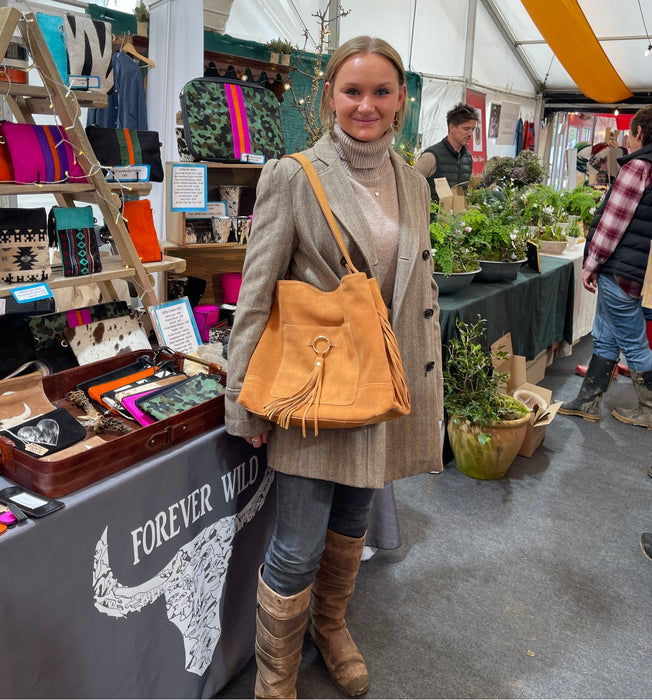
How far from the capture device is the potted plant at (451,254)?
9.44 ft

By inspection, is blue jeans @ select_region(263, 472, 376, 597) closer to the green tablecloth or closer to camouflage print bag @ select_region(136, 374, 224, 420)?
camouflage print bag @ select_region(136, 374, 224, 420)

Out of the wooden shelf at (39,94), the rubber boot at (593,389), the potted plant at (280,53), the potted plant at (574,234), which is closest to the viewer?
the wooden shelf at (39,94)

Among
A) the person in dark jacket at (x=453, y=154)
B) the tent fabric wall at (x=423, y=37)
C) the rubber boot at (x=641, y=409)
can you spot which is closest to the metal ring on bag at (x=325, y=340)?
the rubber boot at (x=641, y=409)

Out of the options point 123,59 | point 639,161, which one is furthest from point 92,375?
point 639,161

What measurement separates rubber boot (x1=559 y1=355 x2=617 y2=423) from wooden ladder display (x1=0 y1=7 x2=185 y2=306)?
2.59 meters

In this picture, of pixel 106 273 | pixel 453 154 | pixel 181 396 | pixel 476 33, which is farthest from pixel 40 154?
pixel 476 33

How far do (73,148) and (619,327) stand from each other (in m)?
2.81

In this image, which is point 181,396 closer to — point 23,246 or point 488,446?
point 23,246

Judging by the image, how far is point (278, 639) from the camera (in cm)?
147

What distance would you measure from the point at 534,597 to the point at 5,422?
1718mm

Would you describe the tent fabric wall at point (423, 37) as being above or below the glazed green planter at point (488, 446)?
above

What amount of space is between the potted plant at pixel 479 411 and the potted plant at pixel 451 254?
0.76 feet

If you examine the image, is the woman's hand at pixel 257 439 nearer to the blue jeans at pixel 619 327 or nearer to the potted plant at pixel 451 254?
the potted plant at pixel 451 254

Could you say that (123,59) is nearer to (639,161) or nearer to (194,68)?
(194,68)
